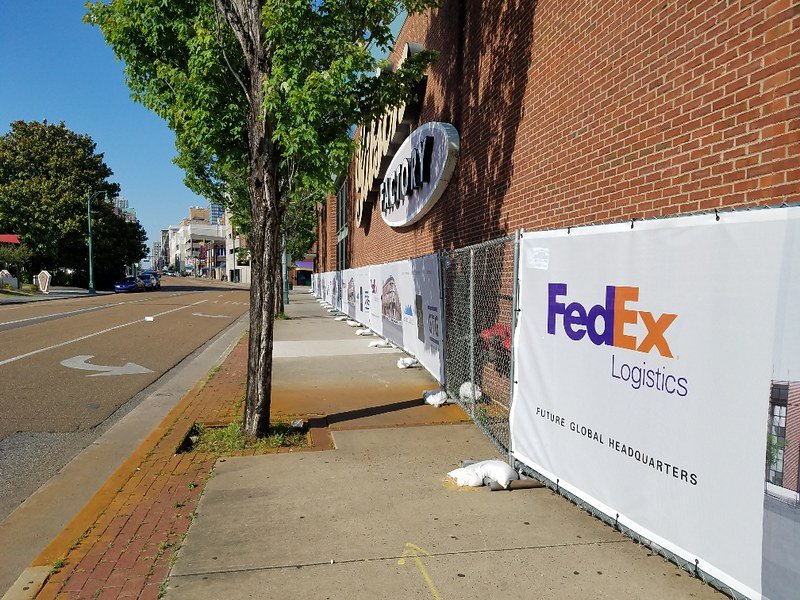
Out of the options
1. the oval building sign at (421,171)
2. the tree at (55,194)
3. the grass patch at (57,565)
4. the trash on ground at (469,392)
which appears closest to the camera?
the grass patch at (57,565)

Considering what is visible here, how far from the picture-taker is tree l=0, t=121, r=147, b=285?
48.3 meters

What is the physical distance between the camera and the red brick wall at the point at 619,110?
359 cm

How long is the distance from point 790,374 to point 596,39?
4235mm

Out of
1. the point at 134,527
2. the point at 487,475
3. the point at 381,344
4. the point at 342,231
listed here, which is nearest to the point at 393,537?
the point at 487,475

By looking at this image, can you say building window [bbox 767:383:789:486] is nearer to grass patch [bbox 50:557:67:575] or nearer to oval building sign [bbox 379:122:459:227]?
grass patch [bbox 50:557:67:575]

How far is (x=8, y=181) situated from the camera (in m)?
49.8

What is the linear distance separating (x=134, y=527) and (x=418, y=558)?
6.45 ft

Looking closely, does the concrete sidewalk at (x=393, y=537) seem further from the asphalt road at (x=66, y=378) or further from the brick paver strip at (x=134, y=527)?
the asphalt road at (x=66, y=378)

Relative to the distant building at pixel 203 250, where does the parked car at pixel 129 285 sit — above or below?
below

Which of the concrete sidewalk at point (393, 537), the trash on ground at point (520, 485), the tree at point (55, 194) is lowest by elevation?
the concrete sidewalk at point (393, 537)

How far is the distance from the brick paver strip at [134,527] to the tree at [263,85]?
954 millimetres

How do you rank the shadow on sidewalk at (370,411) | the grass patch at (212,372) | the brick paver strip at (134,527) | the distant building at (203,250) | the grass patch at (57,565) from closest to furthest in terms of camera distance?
the brick paver strip at (134,527) < the grass patch at (57,565) < the shadow on sidewalk at (370,411) < the grass patch at (212,372) < the distant building at (203,250)

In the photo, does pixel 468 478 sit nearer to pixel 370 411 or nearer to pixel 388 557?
pixel 388 557

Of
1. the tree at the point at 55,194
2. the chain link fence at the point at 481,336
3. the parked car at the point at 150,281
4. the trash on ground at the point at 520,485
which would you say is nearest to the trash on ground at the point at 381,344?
the chain link fence at the point at 481,336
